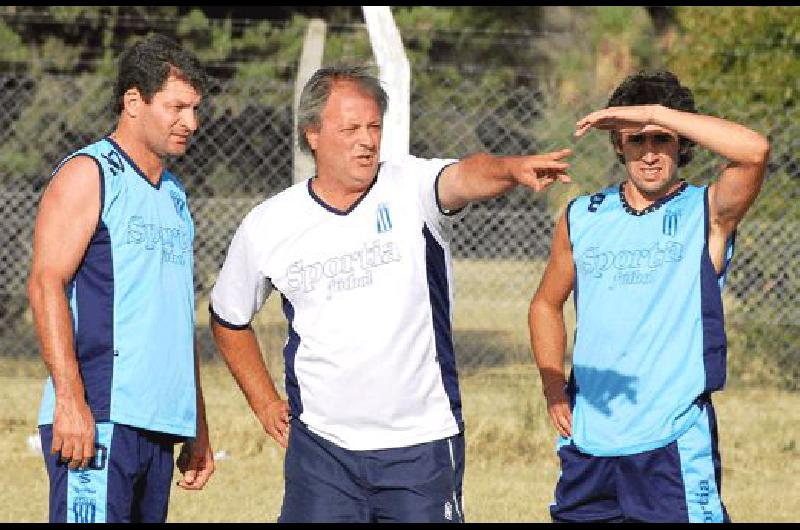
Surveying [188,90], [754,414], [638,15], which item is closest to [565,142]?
[754,414]

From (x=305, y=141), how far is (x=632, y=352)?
1304mm

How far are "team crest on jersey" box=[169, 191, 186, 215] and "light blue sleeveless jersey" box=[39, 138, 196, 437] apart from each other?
0.12 meters

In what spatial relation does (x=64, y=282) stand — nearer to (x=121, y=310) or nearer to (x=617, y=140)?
(x=121, y=310)

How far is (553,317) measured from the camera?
556 cm

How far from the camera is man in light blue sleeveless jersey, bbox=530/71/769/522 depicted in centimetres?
495

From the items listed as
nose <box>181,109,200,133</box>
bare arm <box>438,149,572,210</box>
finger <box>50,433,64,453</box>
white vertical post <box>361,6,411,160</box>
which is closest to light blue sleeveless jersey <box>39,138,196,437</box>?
finger <box>50,433,64,453</box>

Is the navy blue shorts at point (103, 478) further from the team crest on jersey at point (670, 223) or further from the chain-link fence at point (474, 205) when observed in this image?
the chain-link fence at point (474, 205)

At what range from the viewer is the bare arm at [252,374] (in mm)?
5285

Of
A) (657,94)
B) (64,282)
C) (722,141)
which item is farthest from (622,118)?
(64,282)

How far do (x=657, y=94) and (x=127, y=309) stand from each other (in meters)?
1.98

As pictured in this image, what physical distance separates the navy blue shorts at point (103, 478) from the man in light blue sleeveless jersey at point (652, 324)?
146 cm

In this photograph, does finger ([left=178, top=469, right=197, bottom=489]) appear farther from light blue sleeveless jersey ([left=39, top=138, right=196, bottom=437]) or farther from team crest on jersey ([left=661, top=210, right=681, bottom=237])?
team crest on jersey ([left=661, top=210, right=681, bottom=237])

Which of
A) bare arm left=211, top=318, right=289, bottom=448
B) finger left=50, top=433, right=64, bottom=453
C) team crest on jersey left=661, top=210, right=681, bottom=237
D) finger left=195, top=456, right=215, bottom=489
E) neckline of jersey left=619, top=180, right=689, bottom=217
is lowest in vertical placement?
finger left=195, top=456, right=215, bottom=489

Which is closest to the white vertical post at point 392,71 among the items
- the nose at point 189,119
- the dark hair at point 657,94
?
the dark hair at point 657,94
